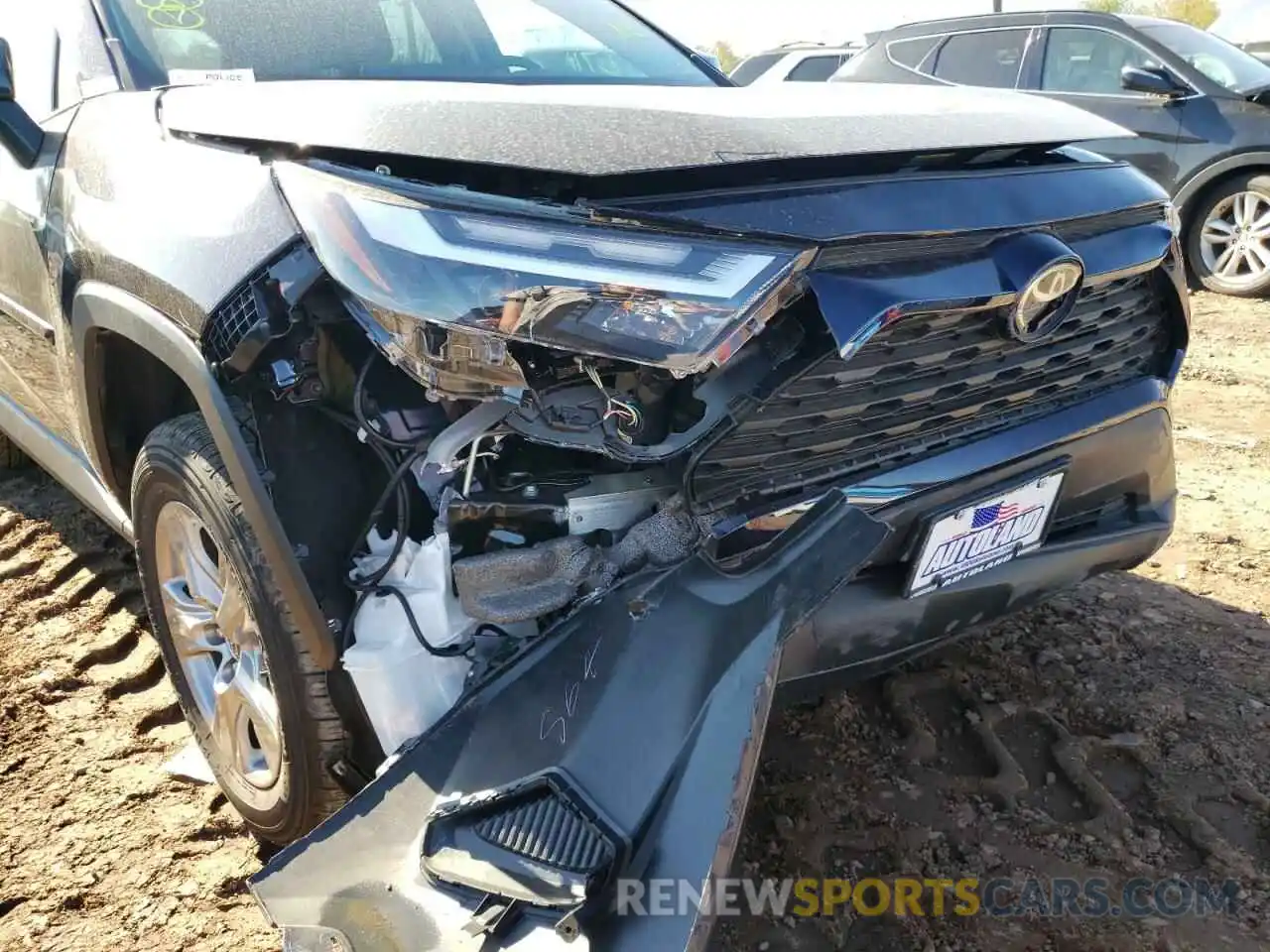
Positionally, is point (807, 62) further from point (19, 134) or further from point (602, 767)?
point (602, 767)

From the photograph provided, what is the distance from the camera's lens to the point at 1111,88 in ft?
21.6

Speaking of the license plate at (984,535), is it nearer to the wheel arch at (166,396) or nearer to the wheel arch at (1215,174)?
the wheel arch at (166,396)


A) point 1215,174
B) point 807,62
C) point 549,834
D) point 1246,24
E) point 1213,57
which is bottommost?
point 1246,24

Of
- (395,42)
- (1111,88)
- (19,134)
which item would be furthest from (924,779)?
(1111,88)

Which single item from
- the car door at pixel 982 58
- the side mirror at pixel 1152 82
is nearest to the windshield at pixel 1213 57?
the side mirror at pixel 1152 82

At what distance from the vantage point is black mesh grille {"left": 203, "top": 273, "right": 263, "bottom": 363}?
5.01 feet

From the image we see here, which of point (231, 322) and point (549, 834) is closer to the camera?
point (549, 834)

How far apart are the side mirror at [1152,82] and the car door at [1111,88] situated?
61 mm

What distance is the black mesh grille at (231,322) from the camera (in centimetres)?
153

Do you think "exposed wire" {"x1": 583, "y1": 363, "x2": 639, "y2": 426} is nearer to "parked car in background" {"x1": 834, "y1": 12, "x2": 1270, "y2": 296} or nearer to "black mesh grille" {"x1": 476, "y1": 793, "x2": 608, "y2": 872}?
"black mesh grille" {"x1": 476, "y1": 793, "x2": 608, "y2": 872}

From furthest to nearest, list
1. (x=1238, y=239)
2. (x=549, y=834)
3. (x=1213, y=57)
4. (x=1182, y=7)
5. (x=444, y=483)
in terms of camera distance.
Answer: (x=1182, y=7) < (x=1213, y=57) < (x=1238, y=239) < (x=444, y=483) < (x=549, y=834)

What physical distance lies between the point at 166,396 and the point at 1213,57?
6784 millimetres

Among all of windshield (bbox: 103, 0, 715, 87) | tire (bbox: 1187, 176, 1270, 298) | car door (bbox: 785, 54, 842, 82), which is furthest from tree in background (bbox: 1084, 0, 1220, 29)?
windshield (bbox: 103, 0, 715, 87)

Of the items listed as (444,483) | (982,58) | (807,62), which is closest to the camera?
(444,483)
